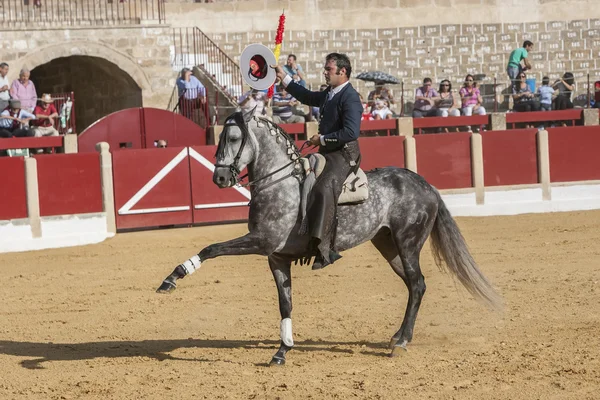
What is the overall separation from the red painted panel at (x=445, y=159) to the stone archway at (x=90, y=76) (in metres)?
6.42

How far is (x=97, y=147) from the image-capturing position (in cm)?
1530

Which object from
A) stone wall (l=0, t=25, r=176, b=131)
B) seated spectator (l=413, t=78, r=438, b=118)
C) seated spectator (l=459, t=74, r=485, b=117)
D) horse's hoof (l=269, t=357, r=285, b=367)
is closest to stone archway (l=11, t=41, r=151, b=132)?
stone wall (l=0, t=25, r=176, b=131)

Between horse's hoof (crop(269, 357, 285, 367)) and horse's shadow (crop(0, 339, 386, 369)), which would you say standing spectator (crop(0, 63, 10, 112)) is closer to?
horse's shadow (crop(0, 339, 386, 369))

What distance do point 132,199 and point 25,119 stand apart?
245cm

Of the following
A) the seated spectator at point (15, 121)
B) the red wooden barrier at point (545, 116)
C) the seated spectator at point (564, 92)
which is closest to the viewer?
the seated spectator at point (15, 121)

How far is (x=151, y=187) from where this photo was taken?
1547 centimetres

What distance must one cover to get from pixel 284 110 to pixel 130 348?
9.92m

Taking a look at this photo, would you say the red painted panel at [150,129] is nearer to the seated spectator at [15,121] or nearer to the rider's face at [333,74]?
the seated spectator at [15,121]

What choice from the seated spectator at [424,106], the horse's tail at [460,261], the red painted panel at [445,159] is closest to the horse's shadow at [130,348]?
the horse's tail at [460,261]

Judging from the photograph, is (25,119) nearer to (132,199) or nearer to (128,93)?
(132,199)

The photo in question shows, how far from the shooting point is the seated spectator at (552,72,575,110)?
757 inches

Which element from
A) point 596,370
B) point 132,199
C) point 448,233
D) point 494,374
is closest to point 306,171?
point 448,233

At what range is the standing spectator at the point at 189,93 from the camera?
18703 mm

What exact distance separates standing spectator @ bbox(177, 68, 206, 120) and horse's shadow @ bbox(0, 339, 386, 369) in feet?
35.2
